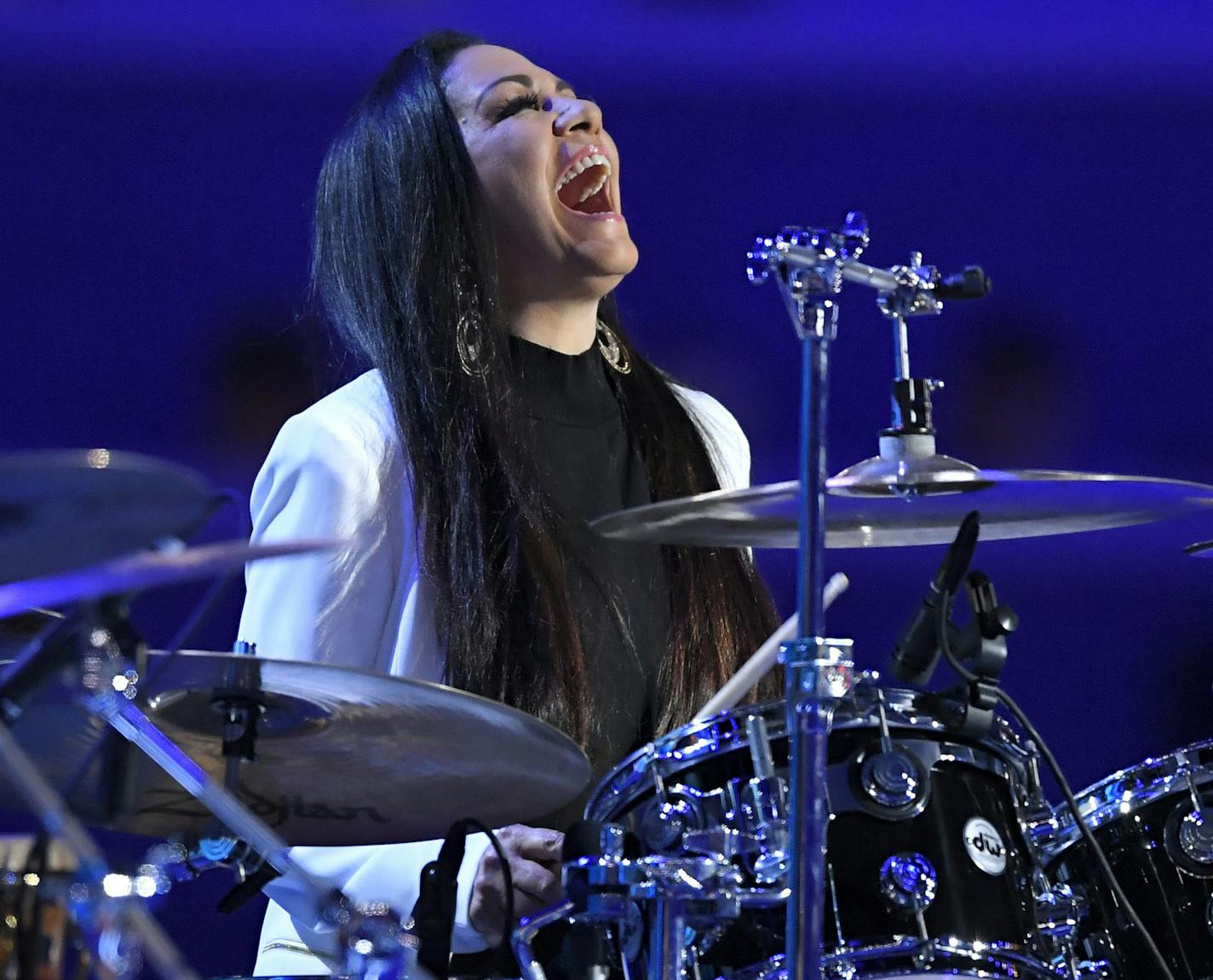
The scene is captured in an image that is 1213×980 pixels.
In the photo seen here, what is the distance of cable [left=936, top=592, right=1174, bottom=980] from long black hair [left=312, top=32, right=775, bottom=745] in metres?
0.65

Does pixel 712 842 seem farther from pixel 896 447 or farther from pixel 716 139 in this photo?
pixel 716 139

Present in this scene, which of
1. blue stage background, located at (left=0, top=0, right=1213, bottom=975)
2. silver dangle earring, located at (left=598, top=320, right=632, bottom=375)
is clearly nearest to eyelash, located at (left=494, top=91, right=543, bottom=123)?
silver dangle earring, located at (left=598, top=320, right=632, bottom=375)

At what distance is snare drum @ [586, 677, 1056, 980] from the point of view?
59.6 inches

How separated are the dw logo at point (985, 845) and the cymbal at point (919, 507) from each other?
0.30 m

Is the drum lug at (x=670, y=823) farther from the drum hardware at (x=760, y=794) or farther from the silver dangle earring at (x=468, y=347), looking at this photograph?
the silver dangle earring at (x=468, y=347)

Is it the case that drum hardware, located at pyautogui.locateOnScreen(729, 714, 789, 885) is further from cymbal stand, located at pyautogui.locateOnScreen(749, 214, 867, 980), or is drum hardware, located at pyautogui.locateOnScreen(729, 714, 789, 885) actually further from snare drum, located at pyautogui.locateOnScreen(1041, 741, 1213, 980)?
snare drum, located at pyautogui.locateOnScreen(1041, 741, 1213, 980)

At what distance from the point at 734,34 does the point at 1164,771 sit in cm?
187

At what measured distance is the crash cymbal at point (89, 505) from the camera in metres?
0.92

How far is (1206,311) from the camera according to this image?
11.1ft

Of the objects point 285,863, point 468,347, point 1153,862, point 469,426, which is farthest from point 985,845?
point 468,347

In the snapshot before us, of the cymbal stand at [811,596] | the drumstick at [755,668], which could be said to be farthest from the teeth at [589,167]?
the cymbal stand at [811,596]

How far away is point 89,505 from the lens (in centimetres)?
96

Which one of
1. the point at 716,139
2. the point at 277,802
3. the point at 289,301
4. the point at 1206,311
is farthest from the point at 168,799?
the point at 1206,311

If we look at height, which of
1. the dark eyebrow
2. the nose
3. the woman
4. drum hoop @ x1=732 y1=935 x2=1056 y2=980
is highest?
the dark eyebrow
